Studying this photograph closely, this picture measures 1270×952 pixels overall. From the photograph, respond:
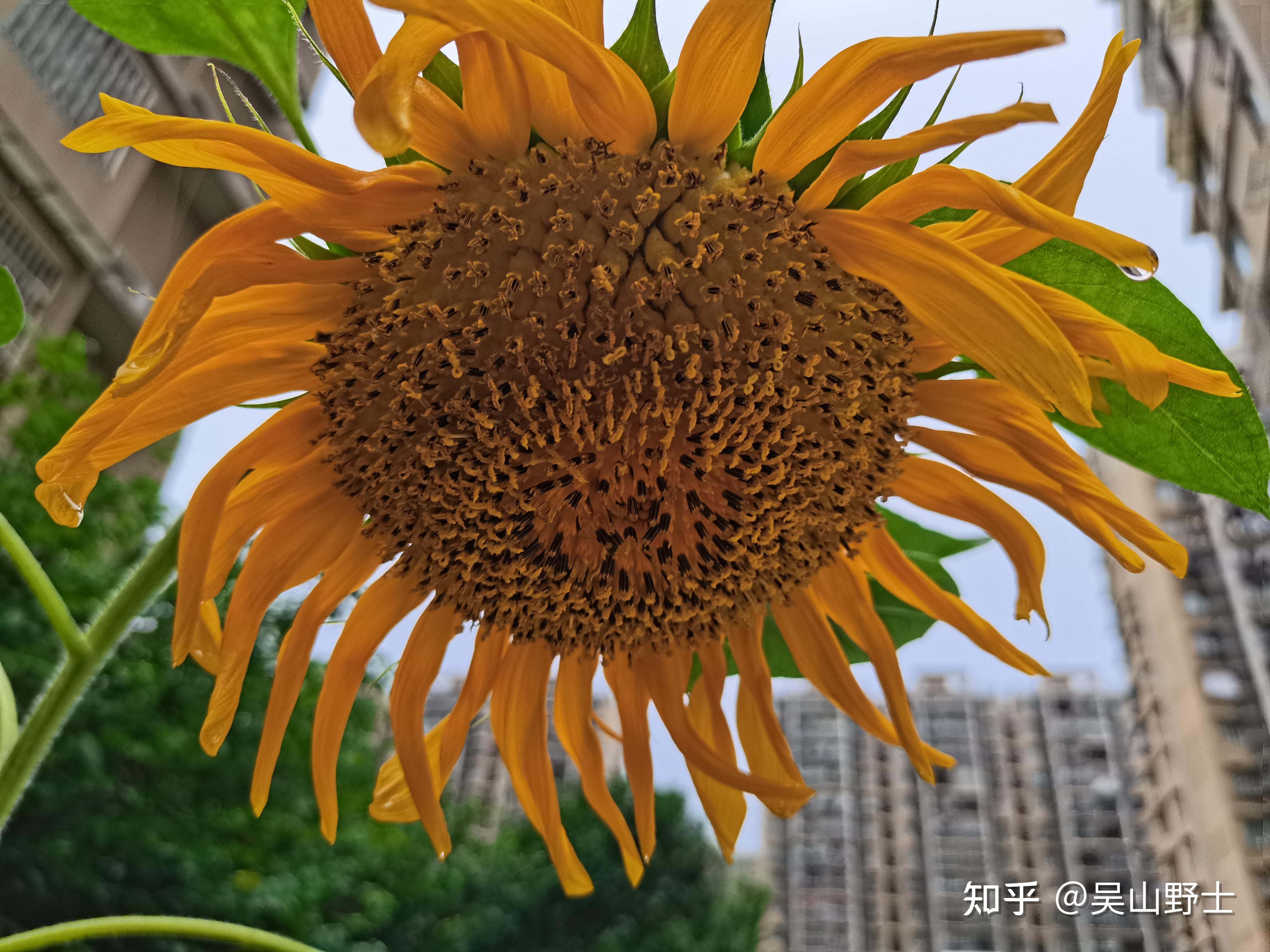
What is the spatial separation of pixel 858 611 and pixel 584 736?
16cm

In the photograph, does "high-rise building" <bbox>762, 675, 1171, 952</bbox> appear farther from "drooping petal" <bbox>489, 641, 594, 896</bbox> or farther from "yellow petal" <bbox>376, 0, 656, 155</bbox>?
"yellow petal" <bbox>376, 0, 656, 155</bbox>

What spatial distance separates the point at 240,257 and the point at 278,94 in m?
0.11

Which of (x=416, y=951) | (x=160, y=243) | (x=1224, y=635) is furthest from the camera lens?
(x=1224, y=635)

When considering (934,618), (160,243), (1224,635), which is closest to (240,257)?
(934,618)

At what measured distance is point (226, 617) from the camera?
1.29 ft

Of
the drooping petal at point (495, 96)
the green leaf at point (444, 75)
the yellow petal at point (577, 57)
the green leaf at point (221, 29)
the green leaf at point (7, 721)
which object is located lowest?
the green leaf at point (7, 721)

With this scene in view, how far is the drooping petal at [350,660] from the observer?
0.43m

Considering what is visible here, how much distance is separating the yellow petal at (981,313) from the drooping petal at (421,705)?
0.25m

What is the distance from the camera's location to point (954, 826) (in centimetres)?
2009

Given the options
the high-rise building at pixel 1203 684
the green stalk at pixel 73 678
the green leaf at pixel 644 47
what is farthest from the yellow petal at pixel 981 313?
the high-rise building at pixel 1203 684

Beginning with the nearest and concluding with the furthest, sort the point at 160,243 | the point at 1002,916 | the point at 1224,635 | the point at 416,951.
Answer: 1. the point at 160,243
2. the point at 416,951
3. the point at 1224,635
4. the point at 1002,916

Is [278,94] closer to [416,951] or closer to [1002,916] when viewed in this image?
[416,951]

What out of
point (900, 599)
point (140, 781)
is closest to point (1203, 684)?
point (140, 781)

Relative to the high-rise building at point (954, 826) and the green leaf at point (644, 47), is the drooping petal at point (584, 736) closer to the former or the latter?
the green leaf at point (644, 47)
